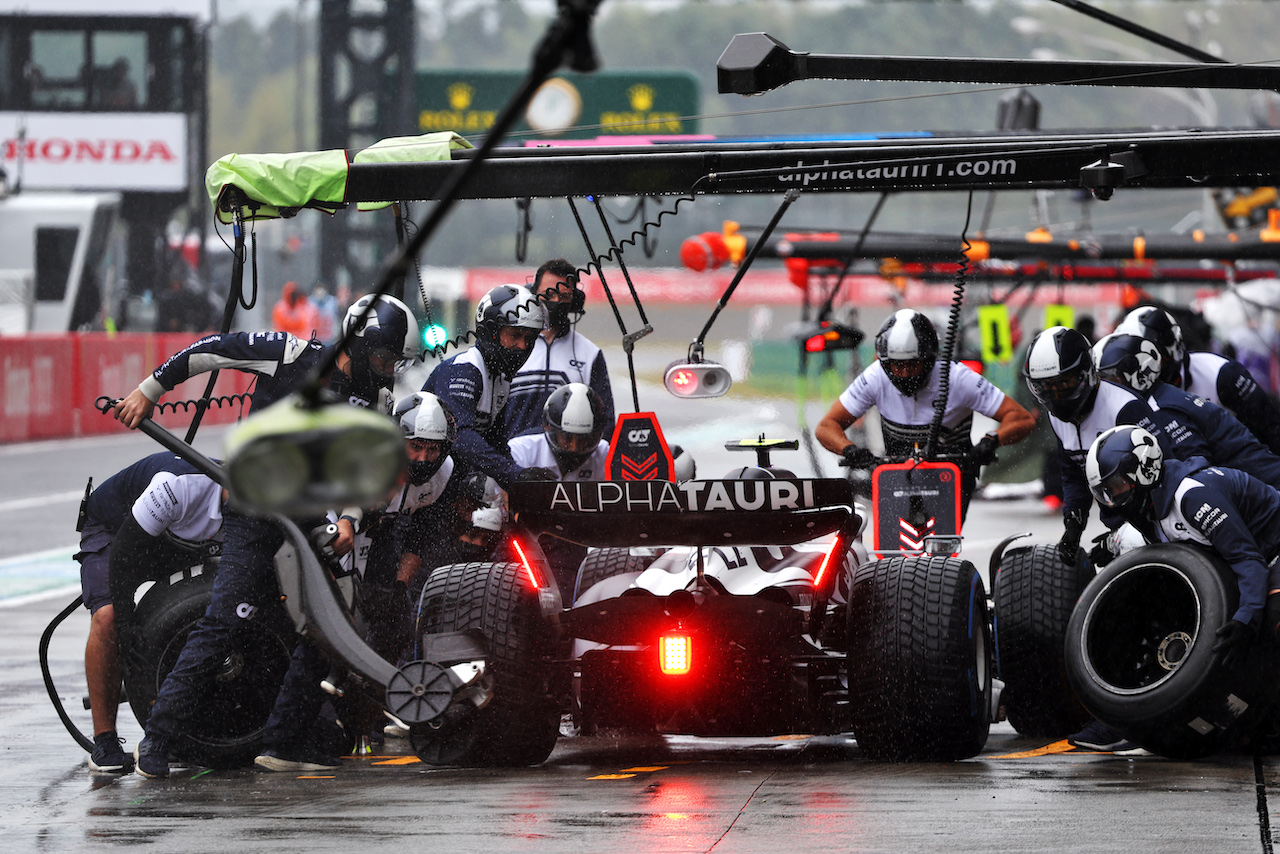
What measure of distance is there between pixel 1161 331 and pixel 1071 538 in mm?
1497

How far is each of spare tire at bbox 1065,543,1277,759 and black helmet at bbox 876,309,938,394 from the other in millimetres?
1945

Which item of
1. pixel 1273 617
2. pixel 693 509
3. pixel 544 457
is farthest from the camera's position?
pixel 544 457

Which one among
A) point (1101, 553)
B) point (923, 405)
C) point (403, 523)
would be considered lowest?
point (1101, 553)

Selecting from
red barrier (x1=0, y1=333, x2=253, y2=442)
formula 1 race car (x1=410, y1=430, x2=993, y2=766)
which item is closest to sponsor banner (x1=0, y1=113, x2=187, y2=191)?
red barrier (x1=0, y1=333, x2=253, y2=442)

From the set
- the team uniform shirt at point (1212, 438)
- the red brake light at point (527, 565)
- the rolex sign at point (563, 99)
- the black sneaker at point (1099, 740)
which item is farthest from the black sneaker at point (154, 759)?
the rolex sign at point (563, 99)

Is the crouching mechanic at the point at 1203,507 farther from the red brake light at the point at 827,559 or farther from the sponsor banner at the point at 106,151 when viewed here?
the sponsor banner at the point at 106,151

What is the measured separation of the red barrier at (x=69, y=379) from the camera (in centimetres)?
2494

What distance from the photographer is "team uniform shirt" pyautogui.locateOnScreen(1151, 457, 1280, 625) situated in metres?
6.89

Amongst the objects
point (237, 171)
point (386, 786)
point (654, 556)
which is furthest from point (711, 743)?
point (237, 171)

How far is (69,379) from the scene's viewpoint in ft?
87.1

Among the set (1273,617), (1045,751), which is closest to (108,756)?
(1045,751)

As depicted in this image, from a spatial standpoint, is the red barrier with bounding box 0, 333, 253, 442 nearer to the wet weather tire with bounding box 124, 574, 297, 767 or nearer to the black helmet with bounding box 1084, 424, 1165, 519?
the wet weather tire with bounding box 124, 574, 297, 767

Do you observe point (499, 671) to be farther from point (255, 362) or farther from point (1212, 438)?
point (1212, 438)

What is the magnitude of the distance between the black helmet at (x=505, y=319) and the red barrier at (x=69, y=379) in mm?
15447
